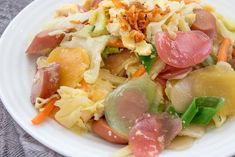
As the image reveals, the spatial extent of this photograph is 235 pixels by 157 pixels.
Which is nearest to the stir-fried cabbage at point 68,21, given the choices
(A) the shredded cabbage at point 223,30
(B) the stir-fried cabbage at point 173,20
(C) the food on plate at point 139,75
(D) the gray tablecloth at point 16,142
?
(C) the food on plate at point 139,75

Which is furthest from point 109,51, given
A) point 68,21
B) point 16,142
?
point 16,142

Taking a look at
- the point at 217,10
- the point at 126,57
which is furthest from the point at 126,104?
the point at 217,10

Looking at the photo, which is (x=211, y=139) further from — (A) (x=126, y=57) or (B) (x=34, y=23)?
(B) (x=34, y=23)

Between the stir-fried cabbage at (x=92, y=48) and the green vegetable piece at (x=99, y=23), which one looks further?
the green vegetable piece at (x=99, y=23)

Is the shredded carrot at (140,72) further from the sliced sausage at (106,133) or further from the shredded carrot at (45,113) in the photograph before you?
the shredded carrot at (45,113)

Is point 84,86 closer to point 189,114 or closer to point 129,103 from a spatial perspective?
point 129,103

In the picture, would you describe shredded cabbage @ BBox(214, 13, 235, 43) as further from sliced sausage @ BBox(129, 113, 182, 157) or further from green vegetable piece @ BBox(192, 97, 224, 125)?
sliced sausage @ BBox(129, 113, 182, 157)
